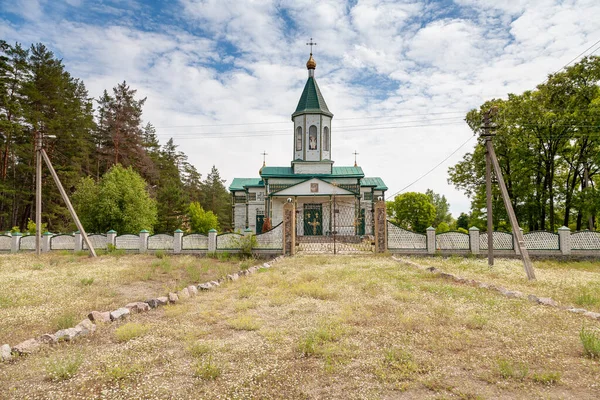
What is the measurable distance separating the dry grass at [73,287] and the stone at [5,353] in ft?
1.79

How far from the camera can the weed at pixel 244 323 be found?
5270 mm

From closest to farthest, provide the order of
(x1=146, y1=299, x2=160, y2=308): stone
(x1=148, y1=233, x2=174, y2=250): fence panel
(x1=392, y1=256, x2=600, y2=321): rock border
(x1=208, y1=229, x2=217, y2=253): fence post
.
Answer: (x1=392, y1=256, x2=600, y2=321): rock border < (x1=146, y1=299, x2=160, y2=308): stone < (x1=208, y1=229, x2=217, y2=253): fence post < (x1=148, y1=233, x2=174, y2=250): fence panel

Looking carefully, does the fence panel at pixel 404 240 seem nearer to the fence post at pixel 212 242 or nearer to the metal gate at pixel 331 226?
the metal gate at pixel 331 226

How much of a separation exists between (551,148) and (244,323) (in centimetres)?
2375

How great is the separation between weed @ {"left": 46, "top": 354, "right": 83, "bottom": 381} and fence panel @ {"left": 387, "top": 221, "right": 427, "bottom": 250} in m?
14.4

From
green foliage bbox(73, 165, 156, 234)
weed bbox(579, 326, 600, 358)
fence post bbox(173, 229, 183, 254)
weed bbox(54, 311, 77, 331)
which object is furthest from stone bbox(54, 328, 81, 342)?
green foliage bbox(73, 165, 156, 234)

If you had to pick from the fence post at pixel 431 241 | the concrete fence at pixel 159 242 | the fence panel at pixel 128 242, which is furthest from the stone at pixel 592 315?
the fence panel at pixel 128 242

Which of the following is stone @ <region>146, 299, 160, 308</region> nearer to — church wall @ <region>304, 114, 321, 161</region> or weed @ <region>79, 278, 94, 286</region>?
weed @ <region>79, 278, 94, 286</region>

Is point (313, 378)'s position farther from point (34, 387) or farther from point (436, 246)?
point (436, 246)

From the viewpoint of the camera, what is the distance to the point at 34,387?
3.45 meters

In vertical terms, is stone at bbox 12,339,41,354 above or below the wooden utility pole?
below

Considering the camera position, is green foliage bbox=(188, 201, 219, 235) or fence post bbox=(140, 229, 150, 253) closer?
fence post bbox=(140, 229, 150, 253)

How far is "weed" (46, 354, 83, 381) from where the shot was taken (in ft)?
11.9

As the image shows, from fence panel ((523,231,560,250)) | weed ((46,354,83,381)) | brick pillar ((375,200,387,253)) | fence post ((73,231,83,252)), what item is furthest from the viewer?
fence post ((73,231,83,252))
